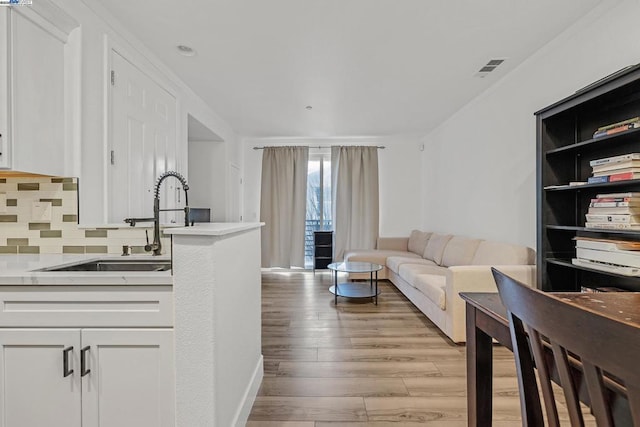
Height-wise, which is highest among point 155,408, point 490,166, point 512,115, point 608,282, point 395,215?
point 512,115

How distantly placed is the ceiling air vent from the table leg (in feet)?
8.81

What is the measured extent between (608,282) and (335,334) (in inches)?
81.8

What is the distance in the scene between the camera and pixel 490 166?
11.7 feet

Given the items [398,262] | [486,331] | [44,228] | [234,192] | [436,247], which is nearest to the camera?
[486,331]

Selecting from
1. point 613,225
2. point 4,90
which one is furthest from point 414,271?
point 4,90

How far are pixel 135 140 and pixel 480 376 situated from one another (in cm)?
288

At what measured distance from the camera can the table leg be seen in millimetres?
1195

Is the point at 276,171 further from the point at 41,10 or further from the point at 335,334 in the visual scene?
the point at 41,10

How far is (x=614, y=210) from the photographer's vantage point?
69.2 inches

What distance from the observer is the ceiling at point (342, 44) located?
2166mm

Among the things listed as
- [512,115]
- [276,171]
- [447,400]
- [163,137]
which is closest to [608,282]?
[447,400]

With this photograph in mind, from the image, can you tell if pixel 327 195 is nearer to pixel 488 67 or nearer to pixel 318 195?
pixel 318 195

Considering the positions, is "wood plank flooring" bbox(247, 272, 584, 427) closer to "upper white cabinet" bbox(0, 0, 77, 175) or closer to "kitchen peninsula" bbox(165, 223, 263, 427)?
"kitchen peninsula" bbox(165, 223, 263, 427)

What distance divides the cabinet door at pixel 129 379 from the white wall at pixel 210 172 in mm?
3934
